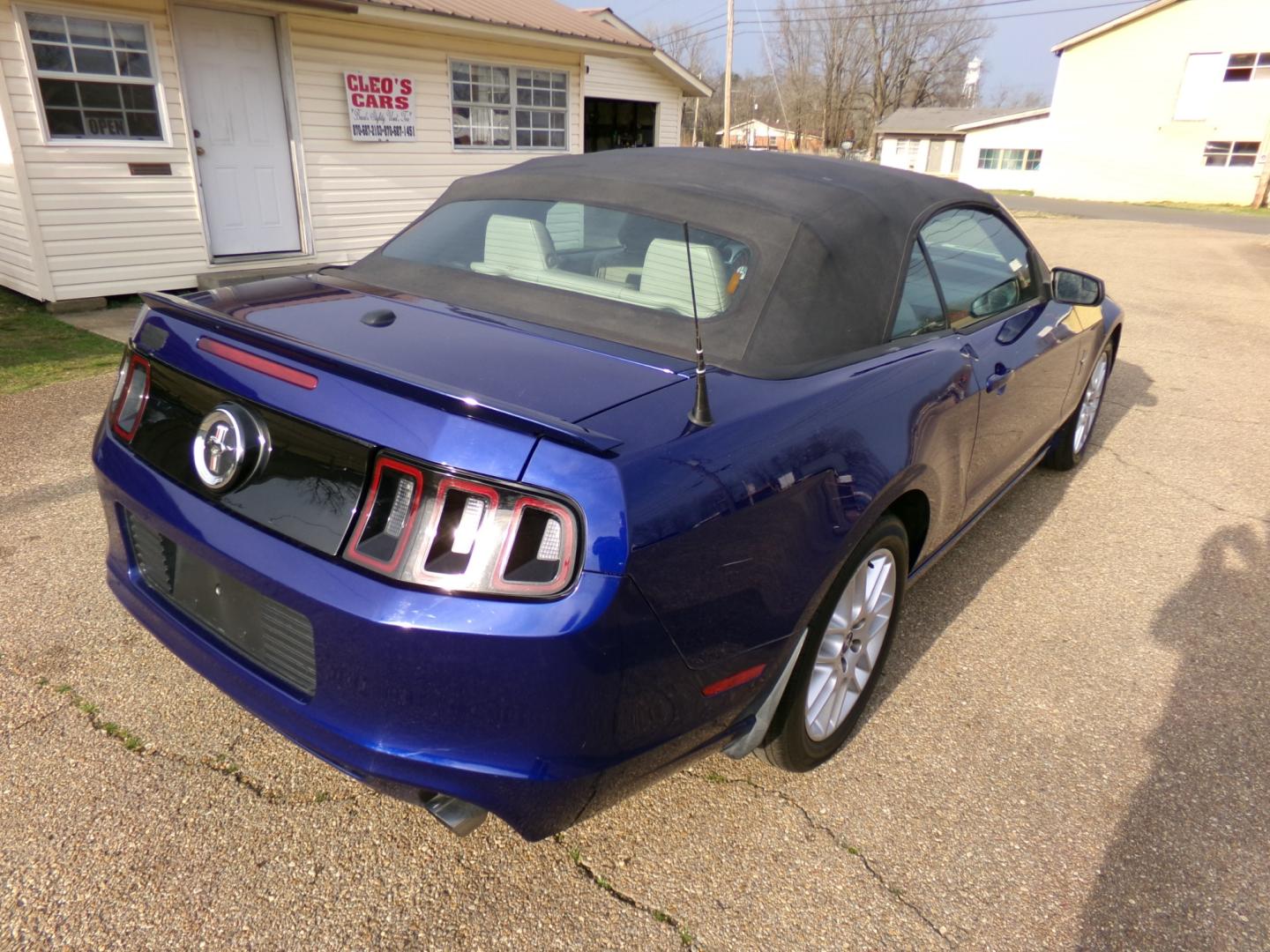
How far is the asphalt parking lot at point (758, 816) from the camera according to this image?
1950 mm

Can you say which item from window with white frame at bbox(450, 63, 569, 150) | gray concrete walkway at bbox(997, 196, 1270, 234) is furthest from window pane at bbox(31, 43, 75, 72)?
gray concrete walkway at bbox(997, 196, 1270, 234)

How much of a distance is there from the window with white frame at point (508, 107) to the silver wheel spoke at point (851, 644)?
33.4 feet

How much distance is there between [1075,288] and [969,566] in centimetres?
136

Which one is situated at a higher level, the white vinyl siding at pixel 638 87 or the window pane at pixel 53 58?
the white vinyl siding at pixel 638 87

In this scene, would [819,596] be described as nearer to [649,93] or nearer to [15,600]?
[15,600]

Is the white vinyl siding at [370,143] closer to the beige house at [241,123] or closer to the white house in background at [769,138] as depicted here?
the beige house at [241,123]

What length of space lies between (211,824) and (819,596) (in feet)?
5.27

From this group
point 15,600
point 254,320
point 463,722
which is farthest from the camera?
point 15,600

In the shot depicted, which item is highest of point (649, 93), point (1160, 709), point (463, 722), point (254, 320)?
point (649, 93)

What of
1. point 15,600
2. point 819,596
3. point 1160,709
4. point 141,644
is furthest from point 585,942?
point 15,600

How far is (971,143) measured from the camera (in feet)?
160

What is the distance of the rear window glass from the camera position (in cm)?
244

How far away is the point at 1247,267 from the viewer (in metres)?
14.3

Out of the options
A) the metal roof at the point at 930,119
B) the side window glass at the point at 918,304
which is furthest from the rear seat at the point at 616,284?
the metal roof at the point at 930,119
